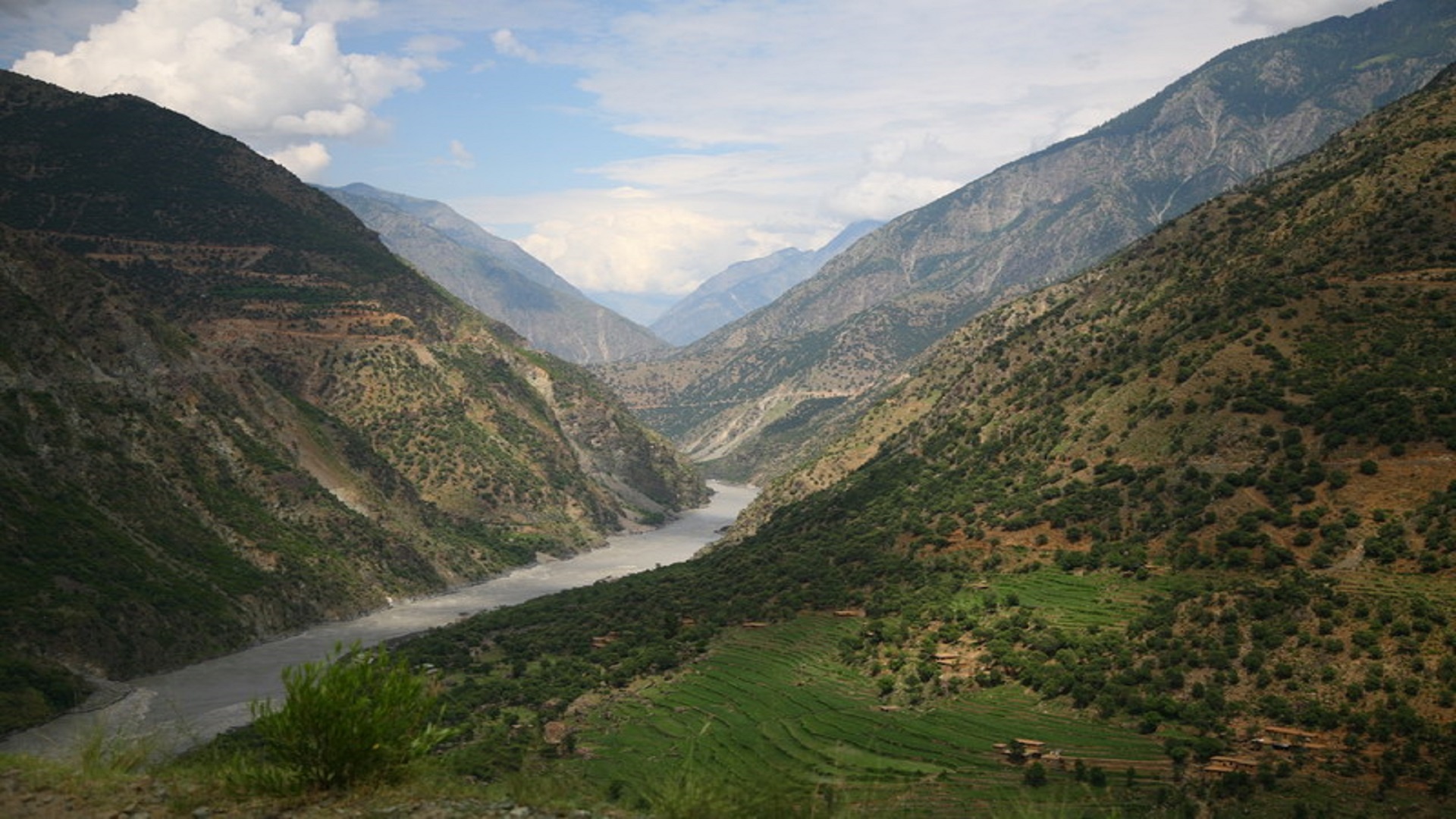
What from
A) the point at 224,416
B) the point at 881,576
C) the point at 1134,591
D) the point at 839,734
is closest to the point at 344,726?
the point at 839,734

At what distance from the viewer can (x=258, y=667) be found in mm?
73938

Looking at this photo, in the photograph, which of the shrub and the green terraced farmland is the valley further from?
the green terraced farmland

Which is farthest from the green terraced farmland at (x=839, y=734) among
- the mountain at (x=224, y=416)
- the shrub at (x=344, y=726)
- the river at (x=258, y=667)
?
the mountain at (x=224, y=416)

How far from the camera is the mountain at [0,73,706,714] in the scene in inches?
2901

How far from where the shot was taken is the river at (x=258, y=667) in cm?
4547

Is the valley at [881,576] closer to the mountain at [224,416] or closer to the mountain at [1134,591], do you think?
the mountain at [1134,591]

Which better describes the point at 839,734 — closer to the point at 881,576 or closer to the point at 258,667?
the point at 881,576

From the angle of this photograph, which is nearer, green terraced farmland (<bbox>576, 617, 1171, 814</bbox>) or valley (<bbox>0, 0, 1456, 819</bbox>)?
valley (<bbox>0, 0, 1456, 819</bbox>)

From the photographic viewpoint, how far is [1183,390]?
62250 mm

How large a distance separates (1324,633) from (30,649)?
7054 centimetres

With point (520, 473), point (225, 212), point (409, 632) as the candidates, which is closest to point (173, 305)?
point (225, 212)

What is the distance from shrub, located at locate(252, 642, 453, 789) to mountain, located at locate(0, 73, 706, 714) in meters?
57.4

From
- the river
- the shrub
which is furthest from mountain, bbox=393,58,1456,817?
the river

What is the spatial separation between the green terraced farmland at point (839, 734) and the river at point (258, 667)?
55.1ft
